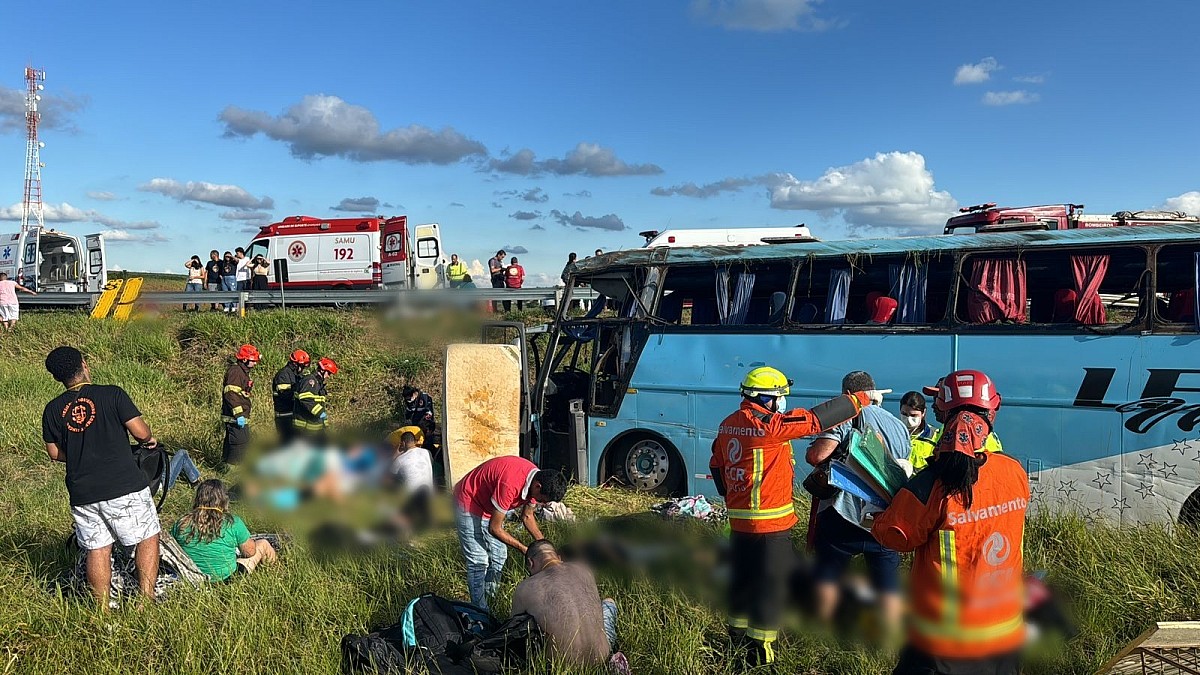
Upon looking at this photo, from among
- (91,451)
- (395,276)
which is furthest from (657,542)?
(395,276)

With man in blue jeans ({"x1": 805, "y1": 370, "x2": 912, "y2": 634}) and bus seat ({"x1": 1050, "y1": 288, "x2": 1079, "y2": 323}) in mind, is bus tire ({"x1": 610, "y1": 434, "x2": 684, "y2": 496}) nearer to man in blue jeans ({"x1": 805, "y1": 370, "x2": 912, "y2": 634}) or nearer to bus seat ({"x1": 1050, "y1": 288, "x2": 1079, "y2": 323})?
man in blue jeans ({"x1": 805, "y1": 370, "x2": 912, "y2": 634})

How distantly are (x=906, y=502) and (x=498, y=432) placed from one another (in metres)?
5.80

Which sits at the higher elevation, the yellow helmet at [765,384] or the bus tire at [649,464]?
the yellow helmet at [765,384]

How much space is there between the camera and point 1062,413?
6.69m

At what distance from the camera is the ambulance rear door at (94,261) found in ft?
71.3

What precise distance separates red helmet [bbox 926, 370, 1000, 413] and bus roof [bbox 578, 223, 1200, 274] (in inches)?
189

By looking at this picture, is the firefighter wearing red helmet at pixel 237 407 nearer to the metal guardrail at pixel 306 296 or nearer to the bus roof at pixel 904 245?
the bus roof at pixel 904 245

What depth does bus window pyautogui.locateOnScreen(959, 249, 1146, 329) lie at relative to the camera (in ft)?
21.9

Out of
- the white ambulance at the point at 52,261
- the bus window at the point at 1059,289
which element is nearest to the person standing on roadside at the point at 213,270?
the white ambulance at the point at 52,261

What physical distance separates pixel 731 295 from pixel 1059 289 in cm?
283

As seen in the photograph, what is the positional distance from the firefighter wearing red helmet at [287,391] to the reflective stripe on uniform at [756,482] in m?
6.67

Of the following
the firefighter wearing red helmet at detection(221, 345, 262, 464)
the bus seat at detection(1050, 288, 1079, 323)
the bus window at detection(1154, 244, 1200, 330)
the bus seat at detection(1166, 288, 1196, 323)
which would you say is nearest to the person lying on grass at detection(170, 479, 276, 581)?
the firefighter wearing red helmet at detection(221, 345, 262, 464)

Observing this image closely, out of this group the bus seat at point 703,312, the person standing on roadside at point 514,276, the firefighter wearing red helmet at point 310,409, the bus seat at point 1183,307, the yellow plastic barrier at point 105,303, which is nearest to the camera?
the bus seat at point 1183,307

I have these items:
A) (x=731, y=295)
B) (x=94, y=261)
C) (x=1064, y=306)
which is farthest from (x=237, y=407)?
(x=94, y=261)
